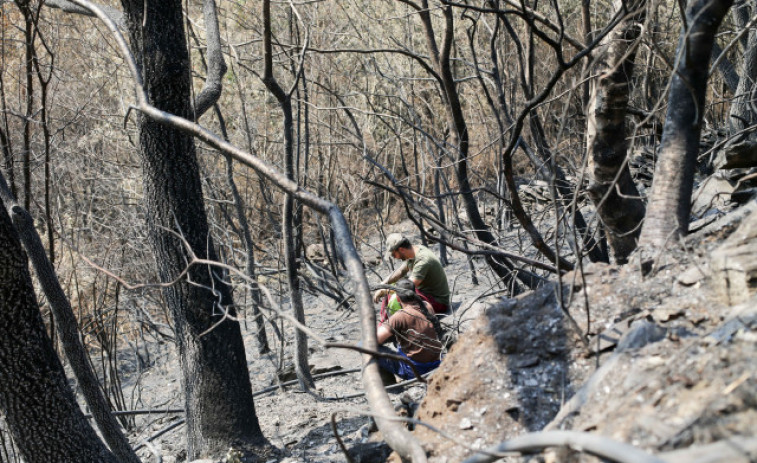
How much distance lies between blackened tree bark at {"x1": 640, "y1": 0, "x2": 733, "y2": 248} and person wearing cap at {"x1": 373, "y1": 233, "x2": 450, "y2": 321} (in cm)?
327

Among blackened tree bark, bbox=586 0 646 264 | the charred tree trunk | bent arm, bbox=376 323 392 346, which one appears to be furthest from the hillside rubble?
the charred tree trunk

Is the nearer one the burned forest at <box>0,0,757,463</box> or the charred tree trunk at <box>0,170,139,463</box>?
the burned forest at <box>0,0,757,463</box>

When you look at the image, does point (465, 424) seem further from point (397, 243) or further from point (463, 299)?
point (463, 299)

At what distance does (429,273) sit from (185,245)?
2.67 meters

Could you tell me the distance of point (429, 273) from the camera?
252 inches

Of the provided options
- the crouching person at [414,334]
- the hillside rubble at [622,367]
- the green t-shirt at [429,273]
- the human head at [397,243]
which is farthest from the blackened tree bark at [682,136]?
the human head at [397,243]

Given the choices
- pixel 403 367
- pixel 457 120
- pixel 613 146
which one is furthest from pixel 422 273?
pixel 613 146

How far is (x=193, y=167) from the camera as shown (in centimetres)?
461

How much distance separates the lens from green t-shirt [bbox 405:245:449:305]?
20.7 ft

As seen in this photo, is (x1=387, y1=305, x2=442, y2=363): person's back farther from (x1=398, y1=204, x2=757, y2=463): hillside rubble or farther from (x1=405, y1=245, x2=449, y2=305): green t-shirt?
(x1=398, y1=204, x2=757, y2=463): hillside rubble

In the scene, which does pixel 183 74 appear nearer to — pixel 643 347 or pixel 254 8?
pixel 643 347

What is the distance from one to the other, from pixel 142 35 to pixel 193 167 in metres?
0.95

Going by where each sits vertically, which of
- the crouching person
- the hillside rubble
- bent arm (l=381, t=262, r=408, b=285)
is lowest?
the crouching person

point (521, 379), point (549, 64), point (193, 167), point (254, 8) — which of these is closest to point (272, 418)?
point (193, 167)
